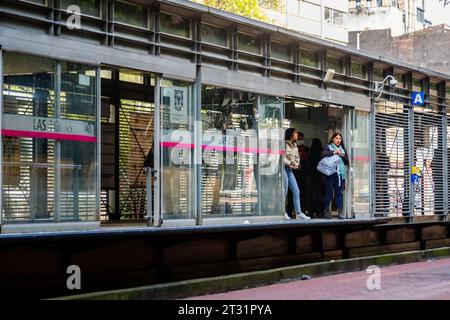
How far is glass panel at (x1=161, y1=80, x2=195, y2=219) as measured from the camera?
11883 mm

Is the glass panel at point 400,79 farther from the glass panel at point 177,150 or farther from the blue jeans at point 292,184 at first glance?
the glass panel at point 177,150

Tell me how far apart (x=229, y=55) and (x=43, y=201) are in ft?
14.7

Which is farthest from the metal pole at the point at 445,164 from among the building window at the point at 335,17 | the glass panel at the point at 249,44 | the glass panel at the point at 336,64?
the building window at the point at 335,17

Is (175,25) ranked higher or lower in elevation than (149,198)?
higher

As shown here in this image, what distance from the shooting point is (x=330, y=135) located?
16.5 metres

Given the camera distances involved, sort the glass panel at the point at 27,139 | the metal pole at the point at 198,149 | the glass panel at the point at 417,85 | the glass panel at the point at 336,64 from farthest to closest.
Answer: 1. the glass panel at the point at 417,85
2. the glass panel at the point at 336,64
3. the metal pole at the point at 198,149
4. the glass panel at the point at 27,139

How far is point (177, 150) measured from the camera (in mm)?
12070

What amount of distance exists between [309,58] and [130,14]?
4710mm

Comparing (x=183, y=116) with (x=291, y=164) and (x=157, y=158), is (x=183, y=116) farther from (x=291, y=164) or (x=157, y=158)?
(x=291, y=164)

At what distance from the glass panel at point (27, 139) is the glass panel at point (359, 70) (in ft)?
25.7

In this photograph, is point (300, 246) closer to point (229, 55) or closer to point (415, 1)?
point (229, 55)

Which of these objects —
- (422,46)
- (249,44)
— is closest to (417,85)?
(249,44)

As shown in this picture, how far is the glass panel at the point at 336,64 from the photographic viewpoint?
15.6 metres

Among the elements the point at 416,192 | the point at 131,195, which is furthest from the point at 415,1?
the point at 131,195
